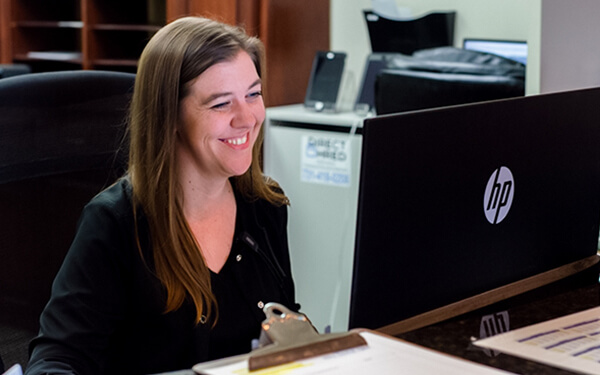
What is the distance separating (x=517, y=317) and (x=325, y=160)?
198 cm

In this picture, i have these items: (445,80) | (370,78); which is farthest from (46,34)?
(445,80)

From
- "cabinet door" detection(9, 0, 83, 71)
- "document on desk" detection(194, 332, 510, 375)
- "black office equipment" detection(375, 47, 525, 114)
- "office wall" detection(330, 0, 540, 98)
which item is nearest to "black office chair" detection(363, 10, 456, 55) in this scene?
"office wall" detection(330, 0, 540, 98)

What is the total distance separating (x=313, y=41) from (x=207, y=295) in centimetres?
244

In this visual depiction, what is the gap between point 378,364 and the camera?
79 cm

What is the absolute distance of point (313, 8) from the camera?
356cm

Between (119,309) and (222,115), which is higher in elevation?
(222,115)

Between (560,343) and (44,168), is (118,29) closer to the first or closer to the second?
(44,168)

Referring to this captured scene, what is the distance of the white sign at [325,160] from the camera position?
9.66 ft

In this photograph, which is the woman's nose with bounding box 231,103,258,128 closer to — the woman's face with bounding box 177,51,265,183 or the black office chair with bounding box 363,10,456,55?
the woman's face with bounding box 177,51,265,183

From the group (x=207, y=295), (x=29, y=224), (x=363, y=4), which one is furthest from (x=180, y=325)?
(x=363, y=4)

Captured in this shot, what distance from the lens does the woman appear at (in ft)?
4.05

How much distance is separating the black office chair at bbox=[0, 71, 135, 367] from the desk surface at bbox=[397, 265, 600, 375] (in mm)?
742

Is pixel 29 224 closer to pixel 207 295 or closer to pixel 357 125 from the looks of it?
pixel 207 295

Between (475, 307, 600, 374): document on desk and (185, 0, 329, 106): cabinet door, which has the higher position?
(185, 0, 329, 106): cabinet door
